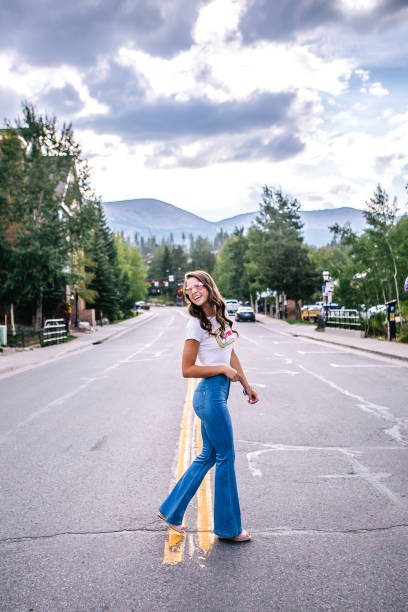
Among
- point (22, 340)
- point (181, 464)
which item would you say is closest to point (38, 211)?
point (22, 340)

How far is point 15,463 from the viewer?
6395mm

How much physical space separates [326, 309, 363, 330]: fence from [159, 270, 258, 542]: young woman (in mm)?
25114

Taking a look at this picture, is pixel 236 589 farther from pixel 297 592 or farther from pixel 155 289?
pixel 155 289

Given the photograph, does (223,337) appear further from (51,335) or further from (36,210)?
(36,210)

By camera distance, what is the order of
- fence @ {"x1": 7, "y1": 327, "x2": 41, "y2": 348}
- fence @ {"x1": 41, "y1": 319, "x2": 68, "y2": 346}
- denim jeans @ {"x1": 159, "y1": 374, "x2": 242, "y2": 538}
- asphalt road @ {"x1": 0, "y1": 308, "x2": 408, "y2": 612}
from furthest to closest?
fence @ {"x1": 41, "y1": 319, "x2": 68, "y2": 346} < fence @ {"x1": 7, "y1": 327, "x2": 41, "y2": 348} < denim jeans @ {"x1": 159, "y1": 374, "x2": 242, "y2": 538} < asphalt road @ {"x1": 0, "y1": 308, "x2": 408, "y2": 612}

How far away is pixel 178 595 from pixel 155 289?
171m

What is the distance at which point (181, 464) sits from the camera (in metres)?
6.10

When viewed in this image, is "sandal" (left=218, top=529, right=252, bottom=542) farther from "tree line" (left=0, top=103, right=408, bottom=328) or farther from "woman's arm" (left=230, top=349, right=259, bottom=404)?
"tree line" (left=0, top=103, right=408, bottom=328)

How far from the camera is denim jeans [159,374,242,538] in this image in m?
3.94

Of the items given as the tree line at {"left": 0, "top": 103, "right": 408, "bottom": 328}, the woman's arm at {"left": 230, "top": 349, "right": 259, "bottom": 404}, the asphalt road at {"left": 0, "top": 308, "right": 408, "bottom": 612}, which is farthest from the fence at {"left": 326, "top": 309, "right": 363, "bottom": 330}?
the woman's arm at {"left": 230, "top": 349, "right": 259, "bottom": 404}

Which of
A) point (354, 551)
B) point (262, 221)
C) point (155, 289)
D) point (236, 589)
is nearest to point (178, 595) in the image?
point (236, 589)

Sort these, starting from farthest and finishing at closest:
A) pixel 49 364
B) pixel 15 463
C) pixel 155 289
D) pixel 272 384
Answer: pixel 155 289
pixel 49 364
pixel 272 384
pixel 15 463

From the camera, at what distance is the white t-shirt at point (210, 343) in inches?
156

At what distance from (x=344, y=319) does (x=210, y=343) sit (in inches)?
1089
